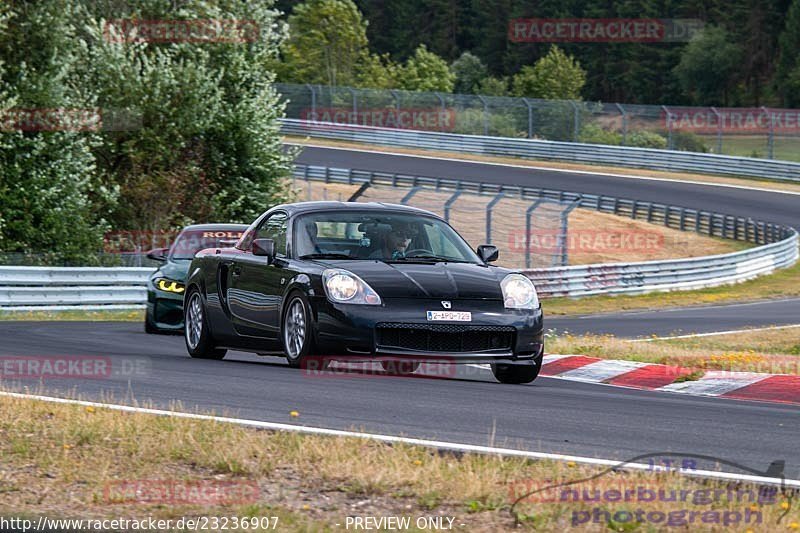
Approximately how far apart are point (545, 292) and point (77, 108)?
1135cm

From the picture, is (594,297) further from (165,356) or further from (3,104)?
(165,356)

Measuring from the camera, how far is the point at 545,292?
3097 cm

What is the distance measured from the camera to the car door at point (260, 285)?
1171 cm

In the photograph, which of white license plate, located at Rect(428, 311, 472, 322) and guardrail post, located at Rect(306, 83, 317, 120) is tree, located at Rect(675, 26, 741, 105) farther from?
white license plate, located at Rect(428, 311, 472, 322)

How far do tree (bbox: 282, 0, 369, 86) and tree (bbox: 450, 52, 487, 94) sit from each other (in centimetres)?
1299

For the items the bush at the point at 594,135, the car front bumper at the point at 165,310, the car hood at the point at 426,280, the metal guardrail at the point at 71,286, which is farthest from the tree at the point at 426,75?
the car hood at the point at 426,280

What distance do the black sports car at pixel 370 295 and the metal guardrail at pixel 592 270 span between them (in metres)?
11.3

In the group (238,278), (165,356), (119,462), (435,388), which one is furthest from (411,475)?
(165,356)

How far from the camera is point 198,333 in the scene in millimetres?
13289

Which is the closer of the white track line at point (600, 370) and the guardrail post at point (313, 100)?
the white track line at point (600, 370)

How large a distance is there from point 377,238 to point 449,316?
1.33 meters

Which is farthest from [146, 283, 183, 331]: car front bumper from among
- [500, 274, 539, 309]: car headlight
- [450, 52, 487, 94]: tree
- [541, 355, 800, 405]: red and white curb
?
[450, 52, 487, 94]: tree

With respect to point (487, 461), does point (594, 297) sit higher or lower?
lower

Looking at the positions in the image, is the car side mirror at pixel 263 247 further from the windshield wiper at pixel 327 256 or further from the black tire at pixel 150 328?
the black tire at pixel 150 328
